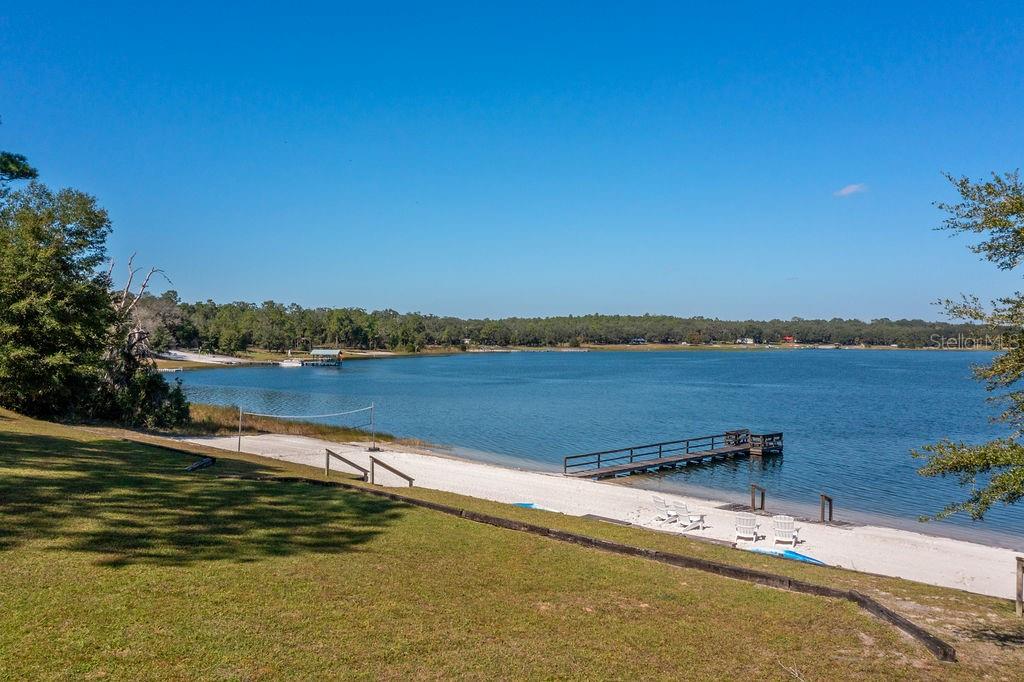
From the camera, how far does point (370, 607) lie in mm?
7527

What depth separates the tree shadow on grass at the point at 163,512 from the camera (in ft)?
29.3

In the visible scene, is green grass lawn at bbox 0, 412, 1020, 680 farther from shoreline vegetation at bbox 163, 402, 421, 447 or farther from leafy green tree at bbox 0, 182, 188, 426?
shoreline vegetation at bbox 163, 402, 421, 447

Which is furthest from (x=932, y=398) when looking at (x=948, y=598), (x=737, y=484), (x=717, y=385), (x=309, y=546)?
(x=309, y=546)

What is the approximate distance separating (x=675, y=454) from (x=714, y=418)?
18031 mm

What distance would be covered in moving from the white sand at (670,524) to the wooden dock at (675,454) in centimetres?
449

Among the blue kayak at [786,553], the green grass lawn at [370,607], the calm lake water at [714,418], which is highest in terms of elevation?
the green grass lawn at [370,607]

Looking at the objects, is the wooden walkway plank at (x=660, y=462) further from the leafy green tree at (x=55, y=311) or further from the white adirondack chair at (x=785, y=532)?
the leafy green tree at (x=55, y=311)

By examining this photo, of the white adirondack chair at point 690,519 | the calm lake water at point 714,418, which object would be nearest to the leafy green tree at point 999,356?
the white adirondack chair at point 690,519

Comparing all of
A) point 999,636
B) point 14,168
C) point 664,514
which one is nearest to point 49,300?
point 14,168

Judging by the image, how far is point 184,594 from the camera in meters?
7.36

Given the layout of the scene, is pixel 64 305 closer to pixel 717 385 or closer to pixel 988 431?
pixel 988 431

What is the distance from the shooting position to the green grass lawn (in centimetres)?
620

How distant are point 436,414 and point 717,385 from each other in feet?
151

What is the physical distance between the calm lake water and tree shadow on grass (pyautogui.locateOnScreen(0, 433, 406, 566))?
1859cm
